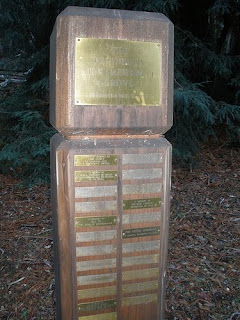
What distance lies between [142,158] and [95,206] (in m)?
0.40

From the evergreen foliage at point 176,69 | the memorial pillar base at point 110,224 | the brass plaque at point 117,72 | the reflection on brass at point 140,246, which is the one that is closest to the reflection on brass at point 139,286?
the memorial pillar base at point 110,224

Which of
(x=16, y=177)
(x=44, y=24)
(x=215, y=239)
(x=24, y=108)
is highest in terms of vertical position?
(x=44, y=24)

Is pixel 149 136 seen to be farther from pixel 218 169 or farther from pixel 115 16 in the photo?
pixel 218 169

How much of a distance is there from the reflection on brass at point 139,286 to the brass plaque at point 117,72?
1150 millimetres

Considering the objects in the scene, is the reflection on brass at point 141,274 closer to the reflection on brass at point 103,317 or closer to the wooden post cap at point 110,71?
the reflection on brass at point 103,317

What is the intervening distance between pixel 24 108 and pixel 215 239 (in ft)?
14.1

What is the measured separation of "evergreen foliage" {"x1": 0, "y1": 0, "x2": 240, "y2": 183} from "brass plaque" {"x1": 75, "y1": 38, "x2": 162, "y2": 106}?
271 cm

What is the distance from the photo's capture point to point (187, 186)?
5.54m

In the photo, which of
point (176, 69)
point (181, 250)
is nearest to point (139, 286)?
point (181, 250)

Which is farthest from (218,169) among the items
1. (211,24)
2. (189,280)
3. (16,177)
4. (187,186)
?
(16,177)

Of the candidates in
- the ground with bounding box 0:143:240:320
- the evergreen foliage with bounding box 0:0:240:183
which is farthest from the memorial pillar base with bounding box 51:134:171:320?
the evergreen foliage with bounding box 0:0:240:183

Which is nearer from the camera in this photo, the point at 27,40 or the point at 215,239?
the point at 215,239

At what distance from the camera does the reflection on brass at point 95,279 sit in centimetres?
195

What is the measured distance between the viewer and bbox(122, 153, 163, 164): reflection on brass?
1.89 metres
